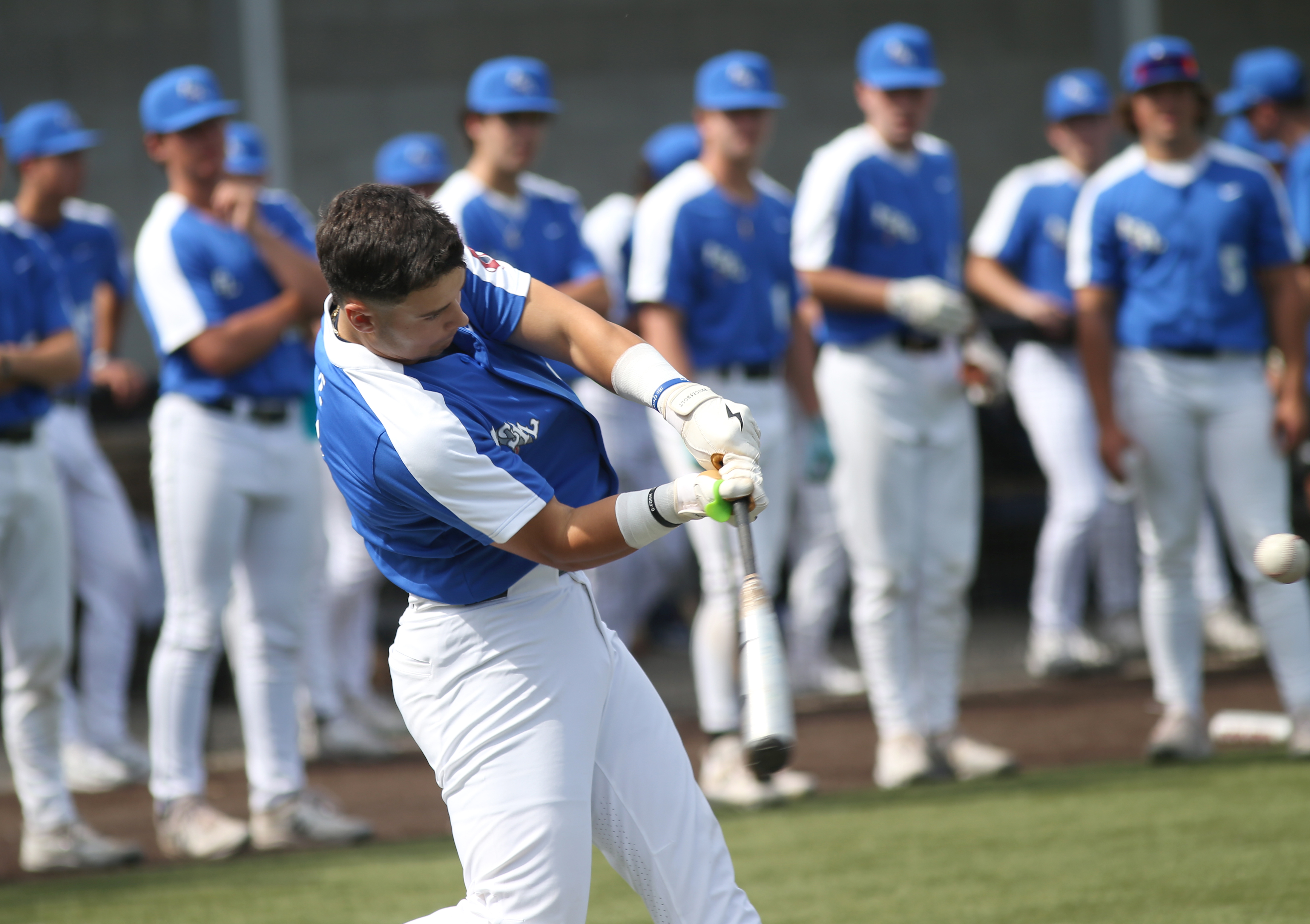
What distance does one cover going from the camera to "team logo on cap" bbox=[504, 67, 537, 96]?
570cm

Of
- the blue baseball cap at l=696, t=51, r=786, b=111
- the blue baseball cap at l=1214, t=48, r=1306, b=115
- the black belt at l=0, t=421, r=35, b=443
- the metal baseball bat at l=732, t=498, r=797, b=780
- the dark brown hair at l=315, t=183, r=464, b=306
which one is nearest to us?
the metal baseball bat at l=732, t=498, r=797, b=780

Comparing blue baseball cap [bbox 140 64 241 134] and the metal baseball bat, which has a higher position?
blue baseball cap [bbox 140 64 241 134]

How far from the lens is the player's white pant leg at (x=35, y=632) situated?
4840 millimetres

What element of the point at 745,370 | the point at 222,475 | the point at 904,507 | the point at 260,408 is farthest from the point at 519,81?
the point at 904,507

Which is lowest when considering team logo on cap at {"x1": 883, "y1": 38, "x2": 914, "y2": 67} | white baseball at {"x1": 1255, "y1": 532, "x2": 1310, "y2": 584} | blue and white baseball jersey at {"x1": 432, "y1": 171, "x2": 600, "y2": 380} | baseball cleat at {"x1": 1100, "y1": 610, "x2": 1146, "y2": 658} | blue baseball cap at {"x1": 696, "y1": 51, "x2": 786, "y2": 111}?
baseball cleat at {"x1": 1100, "y1": 610, "x2": 1146, "y2": 658}

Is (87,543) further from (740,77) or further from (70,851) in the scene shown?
(740,77)

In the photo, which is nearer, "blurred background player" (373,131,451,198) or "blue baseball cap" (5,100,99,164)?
"blue baseball cap" (5,100,99,164)

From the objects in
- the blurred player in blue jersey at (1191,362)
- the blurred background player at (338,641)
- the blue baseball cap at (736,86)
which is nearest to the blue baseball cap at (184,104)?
the blurred background player at (338,641)

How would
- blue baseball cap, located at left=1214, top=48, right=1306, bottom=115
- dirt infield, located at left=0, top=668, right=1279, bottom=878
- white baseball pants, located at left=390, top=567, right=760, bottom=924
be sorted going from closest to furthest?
white baseball pants, located at left=390, top=567, right=760, bottom=924
dirt infield, located at left=0, top=668, right=1279, bottom=878
blue baseball cap, located at left=1214, top=48, right=1306, bottom=115

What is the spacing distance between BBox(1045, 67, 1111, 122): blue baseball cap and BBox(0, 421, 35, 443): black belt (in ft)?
16.5

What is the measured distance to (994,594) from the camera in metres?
9.50

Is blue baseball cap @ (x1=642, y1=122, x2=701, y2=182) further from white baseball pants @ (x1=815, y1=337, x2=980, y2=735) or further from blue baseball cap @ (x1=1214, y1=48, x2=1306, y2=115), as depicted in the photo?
white baseball pants @ (x1=815, y1=337, x2=980, y2=735)

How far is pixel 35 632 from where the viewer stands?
4.86 metres

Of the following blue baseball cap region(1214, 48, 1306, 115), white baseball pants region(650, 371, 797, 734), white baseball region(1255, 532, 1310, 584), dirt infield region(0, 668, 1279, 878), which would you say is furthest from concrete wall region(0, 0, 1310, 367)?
white baseball region(1255, 532, 1310, 584)
